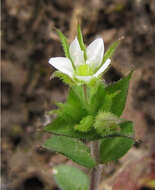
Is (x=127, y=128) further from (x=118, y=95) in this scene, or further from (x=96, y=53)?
(x=96, y=53)

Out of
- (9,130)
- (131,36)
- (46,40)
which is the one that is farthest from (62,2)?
(9,130)

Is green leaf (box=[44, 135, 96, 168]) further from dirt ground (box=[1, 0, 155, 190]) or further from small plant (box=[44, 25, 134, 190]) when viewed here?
dirt ground (box=[1, 0, 155, 190])

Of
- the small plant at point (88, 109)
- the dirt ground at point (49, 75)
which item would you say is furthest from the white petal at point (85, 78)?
the dirt ground at point (49, 75)

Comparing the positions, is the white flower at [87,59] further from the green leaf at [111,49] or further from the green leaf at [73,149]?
the green leaf at [73,149]

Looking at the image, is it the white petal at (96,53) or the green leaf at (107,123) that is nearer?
the green leaf at (107,123)

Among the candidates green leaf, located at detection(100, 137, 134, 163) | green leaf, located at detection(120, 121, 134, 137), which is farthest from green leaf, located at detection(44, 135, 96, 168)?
Result: green leaf, located at detection(120, 121, 134, 137)
